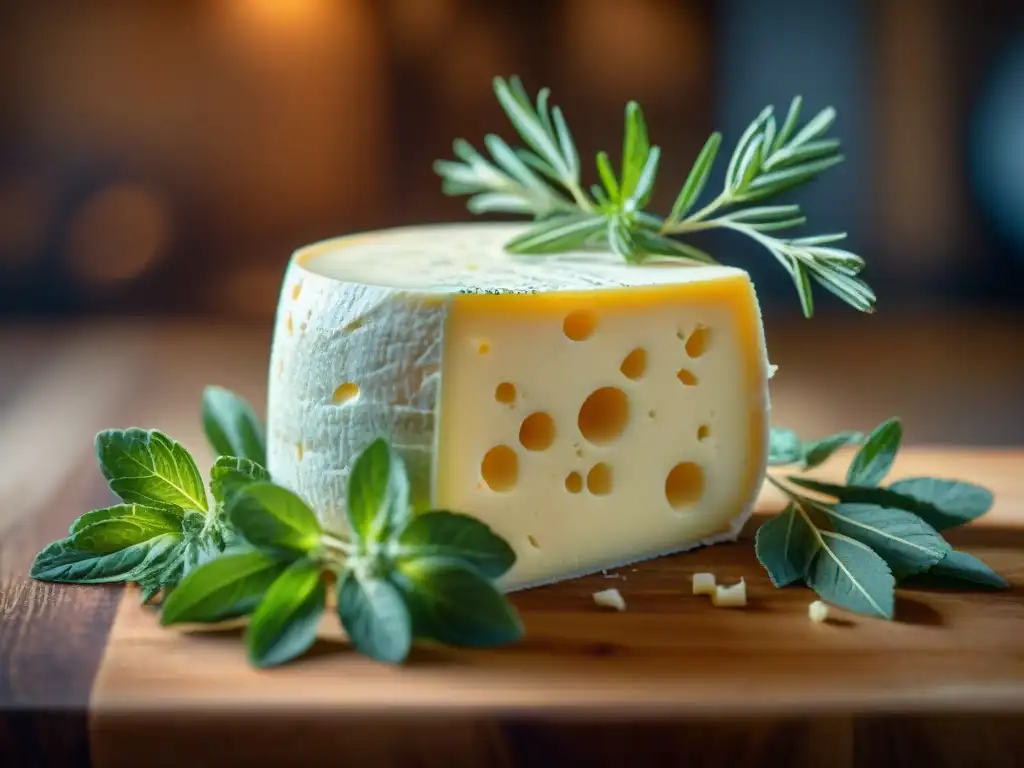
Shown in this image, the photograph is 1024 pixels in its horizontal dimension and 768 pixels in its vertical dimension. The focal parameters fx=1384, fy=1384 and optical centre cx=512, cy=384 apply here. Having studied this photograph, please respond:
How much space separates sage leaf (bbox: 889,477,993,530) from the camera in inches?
46.7

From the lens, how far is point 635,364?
1.13 m

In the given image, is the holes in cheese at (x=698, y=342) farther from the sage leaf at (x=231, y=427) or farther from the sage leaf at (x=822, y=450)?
the sage leaf at (x=231, y=427)

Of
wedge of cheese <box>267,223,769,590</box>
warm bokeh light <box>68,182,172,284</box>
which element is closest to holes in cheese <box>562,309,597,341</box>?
wedge of cheese <box>267,223,769,590</box>

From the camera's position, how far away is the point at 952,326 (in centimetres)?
225

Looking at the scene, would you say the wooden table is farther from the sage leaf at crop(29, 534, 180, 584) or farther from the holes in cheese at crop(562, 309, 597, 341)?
the holes in cheese at crop(562, 309, 597, 341)

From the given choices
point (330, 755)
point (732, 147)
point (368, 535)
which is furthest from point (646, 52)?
point (330, 755)

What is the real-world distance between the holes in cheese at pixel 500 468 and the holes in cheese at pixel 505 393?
1.5 inches

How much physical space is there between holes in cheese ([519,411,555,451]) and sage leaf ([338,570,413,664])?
21 cm

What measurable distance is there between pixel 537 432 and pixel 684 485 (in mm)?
167

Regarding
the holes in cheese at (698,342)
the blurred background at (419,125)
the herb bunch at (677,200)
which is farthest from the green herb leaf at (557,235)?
the blurred background at (419,125)

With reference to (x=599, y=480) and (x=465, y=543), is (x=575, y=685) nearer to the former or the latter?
(x=465, y=543)

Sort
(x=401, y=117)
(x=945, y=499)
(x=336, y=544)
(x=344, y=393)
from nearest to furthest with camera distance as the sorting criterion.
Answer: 1. (x=336, y=544)
2. (x=344, y=393)
3. (x=945, y=499)
4. (x=401, y=117)

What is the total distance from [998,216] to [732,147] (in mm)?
469

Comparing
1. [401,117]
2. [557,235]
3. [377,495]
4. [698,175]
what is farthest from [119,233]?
[377,495]
